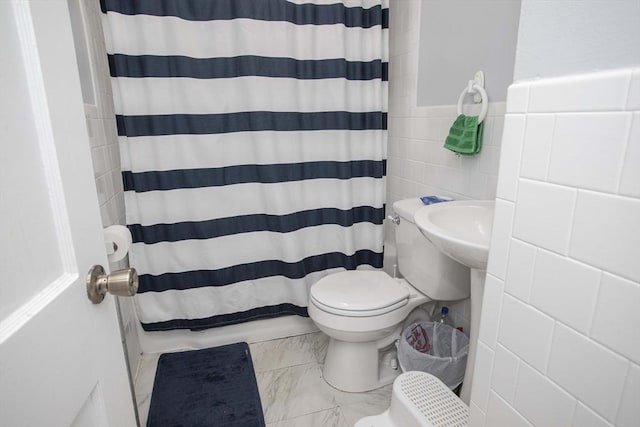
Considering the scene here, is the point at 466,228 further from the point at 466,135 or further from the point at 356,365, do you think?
the point at 356,365

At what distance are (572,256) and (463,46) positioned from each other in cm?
119

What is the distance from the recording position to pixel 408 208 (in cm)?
156

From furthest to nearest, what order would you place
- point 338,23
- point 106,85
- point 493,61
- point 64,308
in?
point 338,23
point 106,85
point 493,61
point 64,308

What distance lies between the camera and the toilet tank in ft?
4.80

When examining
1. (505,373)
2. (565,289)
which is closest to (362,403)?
(505,373)

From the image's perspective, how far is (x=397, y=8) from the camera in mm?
1901

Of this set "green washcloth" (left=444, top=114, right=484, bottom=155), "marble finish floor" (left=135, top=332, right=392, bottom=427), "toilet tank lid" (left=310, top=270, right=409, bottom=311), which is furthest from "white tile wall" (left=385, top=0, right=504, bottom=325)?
"marble finish floor" (left=135, top=332, right=392, bottom=427)

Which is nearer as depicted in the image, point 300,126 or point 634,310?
point 634,310

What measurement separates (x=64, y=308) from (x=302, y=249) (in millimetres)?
1461

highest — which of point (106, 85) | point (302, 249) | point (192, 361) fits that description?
point (106, 85)

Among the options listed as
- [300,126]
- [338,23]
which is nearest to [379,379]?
[300,126]

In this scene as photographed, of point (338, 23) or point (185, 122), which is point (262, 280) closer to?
point (185, 122)

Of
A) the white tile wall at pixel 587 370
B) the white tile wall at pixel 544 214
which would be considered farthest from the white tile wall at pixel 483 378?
the white tile wall at pixel 544 214

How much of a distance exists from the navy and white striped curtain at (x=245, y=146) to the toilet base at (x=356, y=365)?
0.40 metres
